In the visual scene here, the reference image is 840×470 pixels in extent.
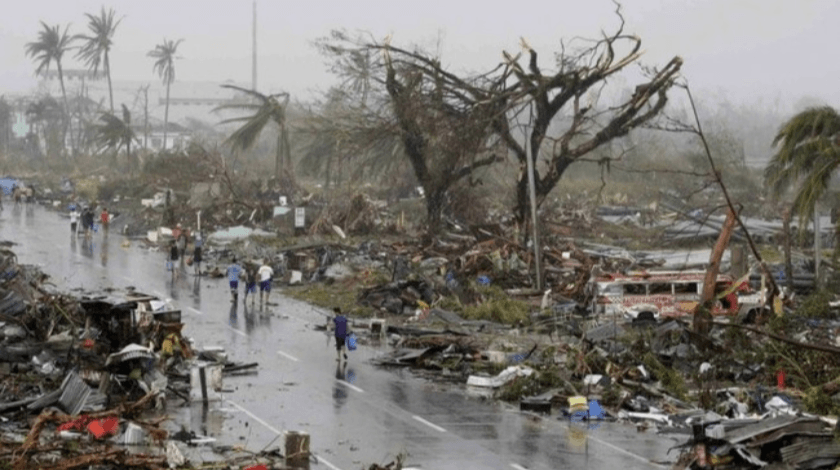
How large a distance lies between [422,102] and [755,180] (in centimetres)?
3920

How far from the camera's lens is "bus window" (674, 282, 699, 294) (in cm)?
3456

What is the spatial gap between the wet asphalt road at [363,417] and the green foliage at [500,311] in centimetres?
341

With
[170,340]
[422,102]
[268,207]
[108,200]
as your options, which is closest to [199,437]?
[170,340]

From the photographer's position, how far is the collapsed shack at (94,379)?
60.9ft

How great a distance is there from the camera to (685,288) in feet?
113

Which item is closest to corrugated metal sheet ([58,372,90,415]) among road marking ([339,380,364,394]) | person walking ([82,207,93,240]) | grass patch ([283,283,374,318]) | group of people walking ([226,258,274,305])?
road marking ([339,380,364,394])

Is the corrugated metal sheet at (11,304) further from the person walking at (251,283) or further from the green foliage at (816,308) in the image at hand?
the green foliage at (816,308)

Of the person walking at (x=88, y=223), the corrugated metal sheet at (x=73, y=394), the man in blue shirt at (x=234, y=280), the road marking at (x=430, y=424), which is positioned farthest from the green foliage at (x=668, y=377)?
the person walking at (x=88, y=223)

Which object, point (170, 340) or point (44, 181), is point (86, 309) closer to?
point (170, 340)

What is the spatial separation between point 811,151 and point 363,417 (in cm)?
1820

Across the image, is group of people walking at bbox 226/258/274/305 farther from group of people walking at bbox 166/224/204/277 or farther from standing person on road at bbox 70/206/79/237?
standing person on road at bbox 70/206/79/237

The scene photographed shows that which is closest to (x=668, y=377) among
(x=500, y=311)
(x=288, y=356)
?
(x=288, y=356)

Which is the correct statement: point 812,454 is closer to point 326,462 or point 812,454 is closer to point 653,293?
point 326,462

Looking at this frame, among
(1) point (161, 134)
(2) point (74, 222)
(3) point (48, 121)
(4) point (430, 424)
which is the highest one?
(3) point (48, 121)
